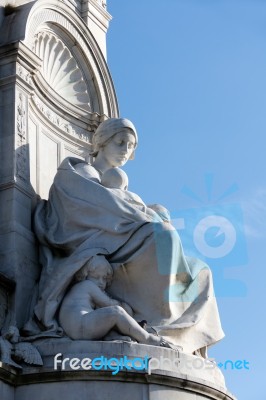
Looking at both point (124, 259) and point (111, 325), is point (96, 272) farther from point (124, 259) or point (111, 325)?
point (111, 325)

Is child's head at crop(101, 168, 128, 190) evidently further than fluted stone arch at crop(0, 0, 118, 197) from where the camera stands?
No

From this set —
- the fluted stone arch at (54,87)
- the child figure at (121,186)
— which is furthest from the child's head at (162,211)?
the fluted stone arch at (54,87)

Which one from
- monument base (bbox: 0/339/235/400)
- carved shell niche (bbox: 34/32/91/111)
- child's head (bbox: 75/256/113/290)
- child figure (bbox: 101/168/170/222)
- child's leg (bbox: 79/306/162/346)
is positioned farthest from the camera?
carved shell niche (bbox: 34/32/91/111)

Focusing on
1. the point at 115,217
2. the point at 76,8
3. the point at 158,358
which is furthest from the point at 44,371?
the point at 76,8

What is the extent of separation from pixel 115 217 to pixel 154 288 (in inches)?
41.1

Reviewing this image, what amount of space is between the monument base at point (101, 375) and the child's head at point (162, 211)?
2484 mm

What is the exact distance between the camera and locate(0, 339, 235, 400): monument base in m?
13.4

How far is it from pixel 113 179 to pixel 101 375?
10.2 feet

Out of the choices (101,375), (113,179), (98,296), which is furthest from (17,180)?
(101,375)

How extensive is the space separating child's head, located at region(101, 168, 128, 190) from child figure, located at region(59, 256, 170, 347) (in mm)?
1275

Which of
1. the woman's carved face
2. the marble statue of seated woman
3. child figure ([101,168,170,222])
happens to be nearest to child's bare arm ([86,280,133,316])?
the marble statue of seated woman

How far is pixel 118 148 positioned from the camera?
16.1 meters

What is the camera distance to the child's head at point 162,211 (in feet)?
52.0

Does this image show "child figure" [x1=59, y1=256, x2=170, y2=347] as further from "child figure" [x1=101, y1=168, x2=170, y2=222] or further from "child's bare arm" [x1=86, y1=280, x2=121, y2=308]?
"child figure" [x1=101, y1=168, x2=170, y2=222]
